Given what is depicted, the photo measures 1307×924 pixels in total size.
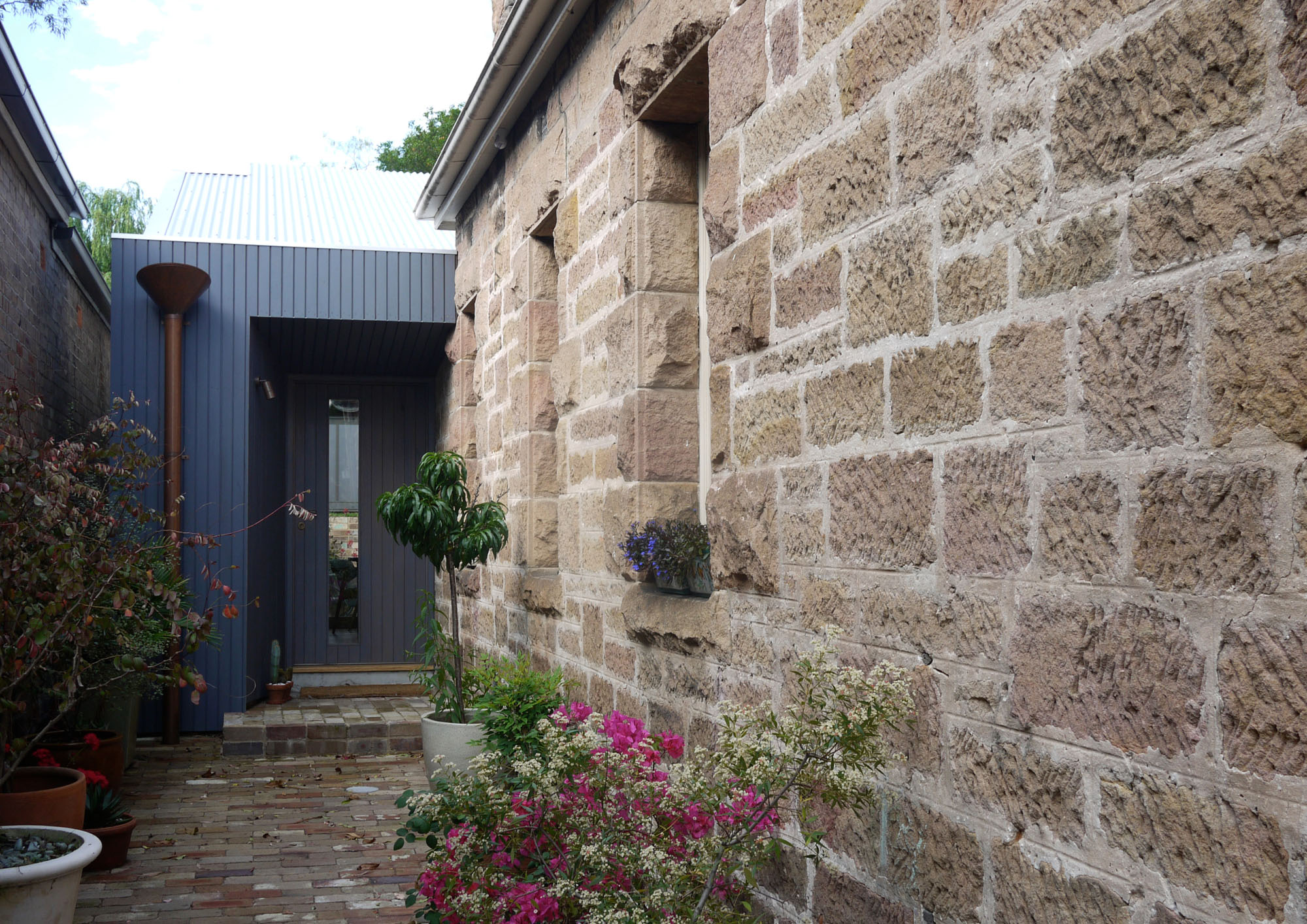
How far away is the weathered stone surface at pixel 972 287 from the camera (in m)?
2.21

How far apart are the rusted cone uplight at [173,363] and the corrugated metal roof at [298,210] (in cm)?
63

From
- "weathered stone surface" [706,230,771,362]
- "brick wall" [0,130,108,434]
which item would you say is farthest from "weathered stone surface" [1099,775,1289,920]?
"brick wall" [0,130,108,434]

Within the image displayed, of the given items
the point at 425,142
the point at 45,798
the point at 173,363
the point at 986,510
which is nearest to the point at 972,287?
the point at 986,510

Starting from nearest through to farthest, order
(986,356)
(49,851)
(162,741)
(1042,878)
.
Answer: (1042,878) < (986,356) < (49,851) < (162,741)

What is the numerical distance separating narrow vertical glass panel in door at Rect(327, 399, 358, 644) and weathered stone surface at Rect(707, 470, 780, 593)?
7.87 m

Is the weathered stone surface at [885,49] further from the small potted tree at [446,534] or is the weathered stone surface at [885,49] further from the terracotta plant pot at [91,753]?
the terracotta plant pot at [91,753]

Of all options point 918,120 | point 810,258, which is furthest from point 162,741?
point 918,120

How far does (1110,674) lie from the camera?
1.88 metres

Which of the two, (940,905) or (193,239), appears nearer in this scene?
(940,905)

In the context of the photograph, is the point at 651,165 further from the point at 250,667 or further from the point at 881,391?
the point at 250,667

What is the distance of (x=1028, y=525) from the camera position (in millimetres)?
2096

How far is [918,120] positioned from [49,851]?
3529 millimetres

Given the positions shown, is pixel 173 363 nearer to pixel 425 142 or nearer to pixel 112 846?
pixel 112 846

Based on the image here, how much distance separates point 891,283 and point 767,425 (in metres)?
0.74
